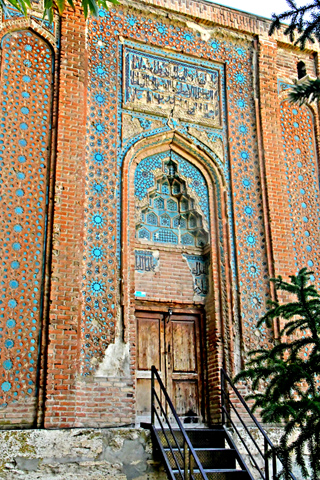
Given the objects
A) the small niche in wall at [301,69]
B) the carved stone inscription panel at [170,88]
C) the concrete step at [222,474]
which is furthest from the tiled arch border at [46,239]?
the small niche in wall at [301,69]

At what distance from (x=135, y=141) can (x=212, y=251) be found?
222 cm

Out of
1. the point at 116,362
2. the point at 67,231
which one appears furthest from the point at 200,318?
the point at 67,231

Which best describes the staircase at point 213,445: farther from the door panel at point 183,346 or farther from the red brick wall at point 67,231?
the red brick wall at point 67,231

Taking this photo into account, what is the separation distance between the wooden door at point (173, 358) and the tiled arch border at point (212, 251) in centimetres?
25

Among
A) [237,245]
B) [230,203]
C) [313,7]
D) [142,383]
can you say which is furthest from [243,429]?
Result: [313,7]

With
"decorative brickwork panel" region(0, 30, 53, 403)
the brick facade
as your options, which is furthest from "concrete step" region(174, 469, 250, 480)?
"decorative brickwork panel" region(0, 30, 53, 403)

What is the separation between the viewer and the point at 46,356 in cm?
812

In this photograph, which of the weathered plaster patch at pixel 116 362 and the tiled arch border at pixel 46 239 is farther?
the weathered plaster patch at pixel 116 362

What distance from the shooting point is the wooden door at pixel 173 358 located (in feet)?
30.6

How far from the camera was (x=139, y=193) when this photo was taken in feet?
32.3

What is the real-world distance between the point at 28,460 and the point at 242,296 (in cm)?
422

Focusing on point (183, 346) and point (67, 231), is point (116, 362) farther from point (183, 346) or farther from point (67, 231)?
point (67, 231)

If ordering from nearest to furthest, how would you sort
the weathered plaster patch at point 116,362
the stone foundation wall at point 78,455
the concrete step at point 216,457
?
the stone foundation wall at point 78,455, the concrete step at point 216,457, the weathered plaster patch at point 116,362

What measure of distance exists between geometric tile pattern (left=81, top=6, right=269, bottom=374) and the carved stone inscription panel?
12 cm
